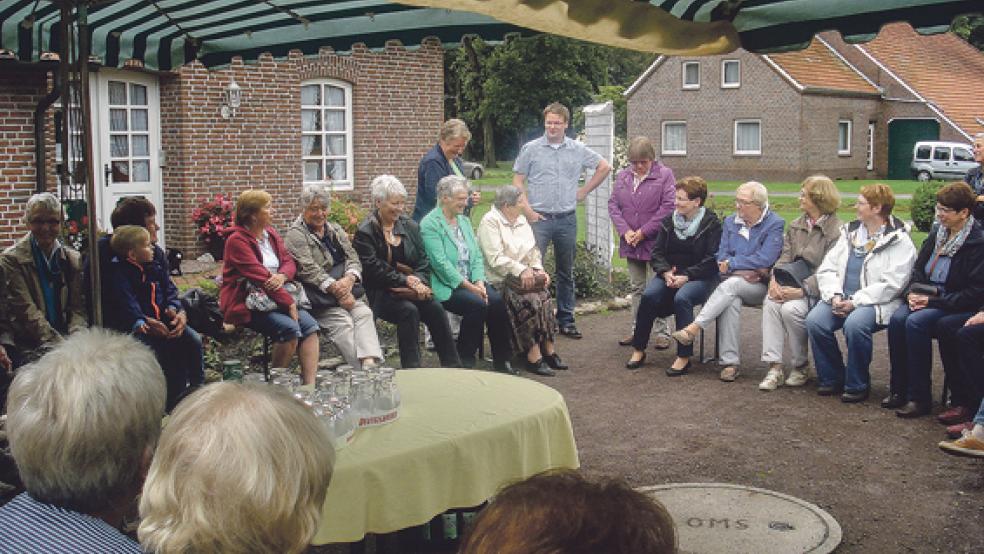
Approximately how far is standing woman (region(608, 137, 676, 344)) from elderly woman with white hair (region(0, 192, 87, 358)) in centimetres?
494

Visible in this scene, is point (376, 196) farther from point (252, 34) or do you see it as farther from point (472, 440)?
point (472, 440)

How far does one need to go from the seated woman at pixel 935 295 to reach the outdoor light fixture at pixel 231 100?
32.9ft

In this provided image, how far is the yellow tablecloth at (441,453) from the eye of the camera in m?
3.89

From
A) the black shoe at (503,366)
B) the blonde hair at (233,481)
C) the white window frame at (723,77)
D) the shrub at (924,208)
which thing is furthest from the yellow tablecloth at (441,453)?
the white window frame at (723,77)

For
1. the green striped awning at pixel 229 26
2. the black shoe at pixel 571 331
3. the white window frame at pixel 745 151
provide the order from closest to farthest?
the green striped awning at pixel 229 26
the black shoe at pixel 571 331
the white window frame at pixel 745 151

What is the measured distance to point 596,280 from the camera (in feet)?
41.3

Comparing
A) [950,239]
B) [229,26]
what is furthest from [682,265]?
[229,26]

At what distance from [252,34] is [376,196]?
143 centimetres

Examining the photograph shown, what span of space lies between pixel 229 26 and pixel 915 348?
5193mm

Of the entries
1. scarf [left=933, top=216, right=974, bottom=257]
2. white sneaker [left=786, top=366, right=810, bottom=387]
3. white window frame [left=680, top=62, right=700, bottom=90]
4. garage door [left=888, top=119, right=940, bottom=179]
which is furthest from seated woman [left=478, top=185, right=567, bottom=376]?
garage door [left=888, top=119, right=940, bottom=179]

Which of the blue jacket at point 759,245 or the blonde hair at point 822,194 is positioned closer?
the blonde hair at point 822,194

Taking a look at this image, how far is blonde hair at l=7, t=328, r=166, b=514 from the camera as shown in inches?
97.2

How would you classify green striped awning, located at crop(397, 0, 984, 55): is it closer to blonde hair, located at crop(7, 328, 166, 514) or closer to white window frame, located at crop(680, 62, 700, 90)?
blonde hair, located at crop(7, 328, 166, 514)

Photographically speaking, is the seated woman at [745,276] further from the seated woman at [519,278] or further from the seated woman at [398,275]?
the seated woman at [398,275]
